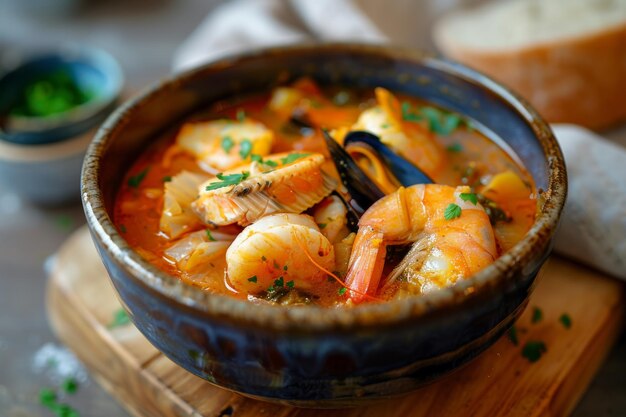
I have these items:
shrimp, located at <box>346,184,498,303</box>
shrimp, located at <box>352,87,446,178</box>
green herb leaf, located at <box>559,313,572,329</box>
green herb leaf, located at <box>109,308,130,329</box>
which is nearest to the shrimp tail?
shrimp, located at <box>346,184,498,303</box>

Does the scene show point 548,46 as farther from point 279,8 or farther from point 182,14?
point 182,14

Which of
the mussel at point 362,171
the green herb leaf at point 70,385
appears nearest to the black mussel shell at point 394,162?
the mussel at point 362,171

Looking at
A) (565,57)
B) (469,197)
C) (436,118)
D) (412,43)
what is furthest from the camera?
(412,43)

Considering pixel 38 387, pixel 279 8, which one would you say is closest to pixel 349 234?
pixel 38 387

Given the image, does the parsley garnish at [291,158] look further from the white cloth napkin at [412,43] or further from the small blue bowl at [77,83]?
the small blue bowl at [77,83]

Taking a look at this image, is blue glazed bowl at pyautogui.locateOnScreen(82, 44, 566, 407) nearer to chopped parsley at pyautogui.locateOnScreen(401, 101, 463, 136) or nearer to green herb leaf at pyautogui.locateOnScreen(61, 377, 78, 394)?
chopped parsley at pyautogui.locateOnScreen(401, 101, 463, 136)

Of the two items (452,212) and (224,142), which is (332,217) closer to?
(452,212)

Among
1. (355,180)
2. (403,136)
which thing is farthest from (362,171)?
(403,136)

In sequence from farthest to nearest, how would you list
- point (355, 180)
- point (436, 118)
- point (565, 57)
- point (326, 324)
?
point (565, 57)
point (436, 118)
point (355, 180)
point (326, 324)
